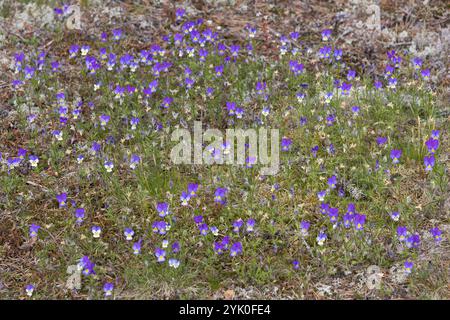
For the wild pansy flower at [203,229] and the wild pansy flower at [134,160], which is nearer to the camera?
the wild pansy flower at [203,229]

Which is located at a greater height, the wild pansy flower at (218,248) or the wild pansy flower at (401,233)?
the wild pansy flower at (401,233)

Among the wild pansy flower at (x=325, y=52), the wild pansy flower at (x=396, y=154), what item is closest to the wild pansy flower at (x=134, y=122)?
the wild pansy flower at (x=325, y=52)

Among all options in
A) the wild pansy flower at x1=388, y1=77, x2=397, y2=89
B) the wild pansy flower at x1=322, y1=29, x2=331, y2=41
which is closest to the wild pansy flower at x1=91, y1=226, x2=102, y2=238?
the wild pansy flower at x1=388, y1=77, x2=397, y2=89

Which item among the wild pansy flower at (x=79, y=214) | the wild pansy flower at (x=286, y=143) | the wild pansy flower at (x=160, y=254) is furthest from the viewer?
the wild pansy flower at (x=286, y=143)

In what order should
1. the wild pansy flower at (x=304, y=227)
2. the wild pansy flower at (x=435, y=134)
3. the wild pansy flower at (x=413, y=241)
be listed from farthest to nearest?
the wild pansy flower at (x=435, y=134) → the wild pansy flower at (x=304, y=227) → the wild pansy flower at (x=413, y=241)

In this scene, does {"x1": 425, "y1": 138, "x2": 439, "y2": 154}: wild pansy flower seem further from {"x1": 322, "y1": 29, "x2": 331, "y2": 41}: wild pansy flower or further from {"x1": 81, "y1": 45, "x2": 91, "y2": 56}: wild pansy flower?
{"x1": 81, "y1": 45, "x2": 91, "y2": 56}: wild pansy flower

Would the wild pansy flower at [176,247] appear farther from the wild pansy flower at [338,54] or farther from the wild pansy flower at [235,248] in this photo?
the wild pansy flower at [338,54]

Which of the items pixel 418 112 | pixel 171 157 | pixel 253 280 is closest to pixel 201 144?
pixel 171 157
